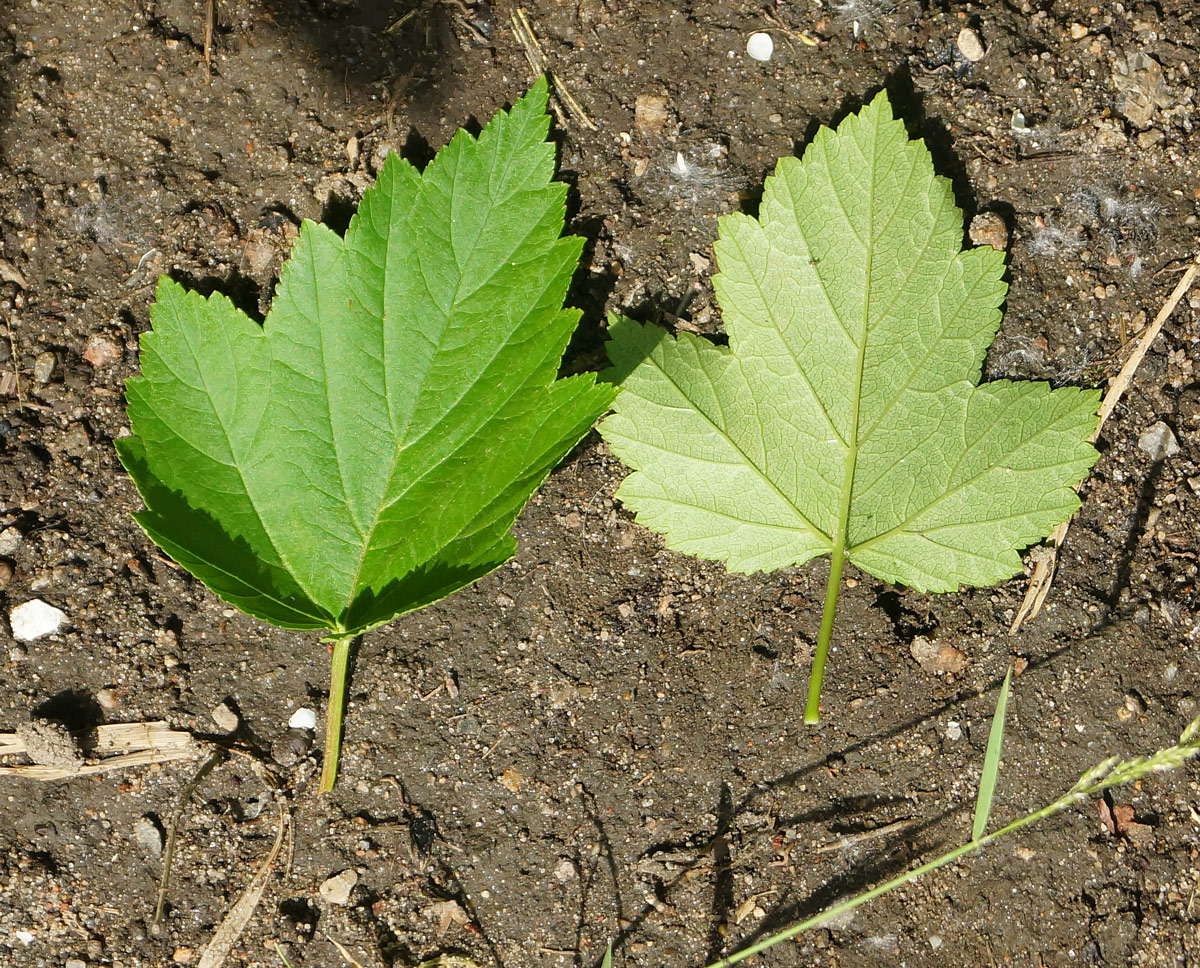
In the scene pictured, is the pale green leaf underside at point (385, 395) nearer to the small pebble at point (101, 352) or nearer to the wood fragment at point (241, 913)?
the small pebble at point (101, 352)

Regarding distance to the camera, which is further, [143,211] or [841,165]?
[143,211]

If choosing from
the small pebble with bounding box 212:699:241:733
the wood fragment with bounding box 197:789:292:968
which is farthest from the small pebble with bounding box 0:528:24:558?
the wood fragment with bounding box 197:789:292:968

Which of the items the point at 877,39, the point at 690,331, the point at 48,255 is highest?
the point at 877,39

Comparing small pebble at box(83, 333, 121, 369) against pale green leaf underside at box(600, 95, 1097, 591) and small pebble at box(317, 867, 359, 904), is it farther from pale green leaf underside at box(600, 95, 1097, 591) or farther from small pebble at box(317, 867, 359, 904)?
small pebble at box(317, 867, 359, 904)


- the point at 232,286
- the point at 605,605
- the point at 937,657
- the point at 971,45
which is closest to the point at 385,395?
the point at 232,286

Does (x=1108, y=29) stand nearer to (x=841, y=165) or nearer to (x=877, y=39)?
(x=877, y=39)

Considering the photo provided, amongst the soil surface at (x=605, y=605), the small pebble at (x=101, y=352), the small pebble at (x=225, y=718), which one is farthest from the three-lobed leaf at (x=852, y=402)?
the small pebble at (x=101, y=352)

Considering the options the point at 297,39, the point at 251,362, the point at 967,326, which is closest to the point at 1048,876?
the point at 967,326
